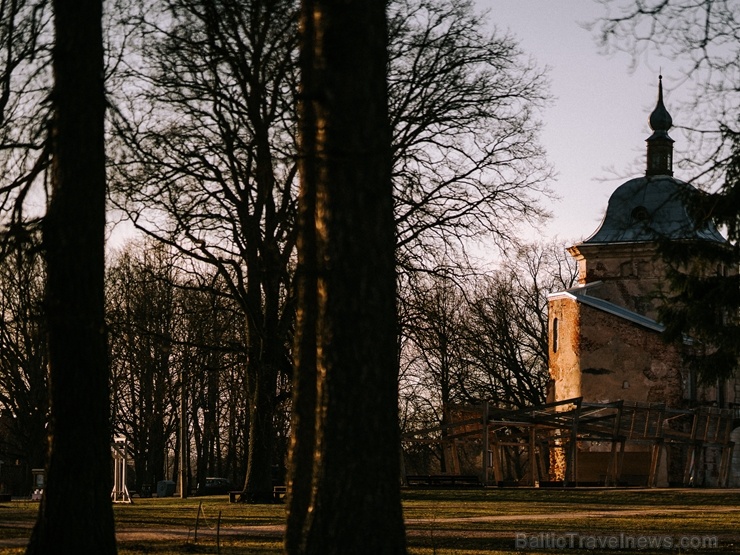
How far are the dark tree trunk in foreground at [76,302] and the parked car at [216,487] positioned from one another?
40850 millimetres

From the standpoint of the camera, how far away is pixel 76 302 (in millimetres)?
9656

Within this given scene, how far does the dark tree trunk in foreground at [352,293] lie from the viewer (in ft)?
26.4

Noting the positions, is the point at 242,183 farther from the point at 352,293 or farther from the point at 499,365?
the point at 499,365

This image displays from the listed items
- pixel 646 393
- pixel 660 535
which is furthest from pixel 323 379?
pixel 646 393

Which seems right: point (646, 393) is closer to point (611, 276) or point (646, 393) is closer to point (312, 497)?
point (611, 276)

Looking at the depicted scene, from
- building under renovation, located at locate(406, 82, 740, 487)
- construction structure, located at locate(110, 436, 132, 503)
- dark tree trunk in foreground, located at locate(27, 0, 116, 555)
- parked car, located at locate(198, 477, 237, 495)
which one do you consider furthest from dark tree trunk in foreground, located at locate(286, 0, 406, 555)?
parked car, located at locate(198, 477, 237, 495)

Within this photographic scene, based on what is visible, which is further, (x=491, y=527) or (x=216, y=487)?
(x=216, y=487)

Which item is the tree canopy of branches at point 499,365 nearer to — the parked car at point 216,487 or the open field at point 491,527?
the parked car at point 216,487

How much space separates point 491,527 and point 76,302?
979 centimetres

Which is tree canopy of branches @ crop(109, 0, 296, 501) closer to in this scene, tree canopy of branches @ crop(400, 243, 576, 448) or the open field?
the open field

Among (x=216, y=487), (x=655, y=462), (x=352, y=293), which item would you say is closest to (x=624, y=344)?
(x=655, y=462)

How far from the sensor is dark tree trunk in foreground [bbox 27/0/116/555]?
961 cm

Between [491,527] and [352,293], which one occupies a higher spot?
[352,293]

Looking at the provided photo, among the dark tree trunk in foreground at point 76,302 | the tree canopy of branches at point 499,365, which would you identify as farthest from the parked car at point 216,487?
the dark tree trunk in foreground at point 76,302
